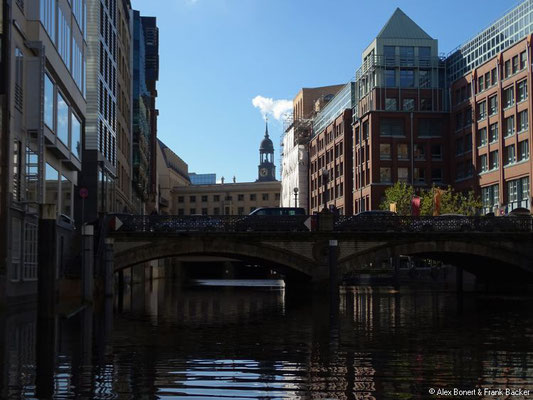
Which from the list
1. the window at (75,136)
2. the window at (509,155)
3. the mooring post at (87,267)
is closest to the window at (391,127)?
the window at (509,155)

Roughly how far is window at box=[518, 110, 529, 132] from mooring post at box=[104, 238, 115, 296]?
55.2 metres

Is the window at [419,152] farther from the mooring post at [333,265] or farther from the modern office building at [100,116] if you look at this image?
the mooring post at [333,265]

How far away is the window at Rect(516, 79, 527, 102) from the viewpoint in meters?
88.6

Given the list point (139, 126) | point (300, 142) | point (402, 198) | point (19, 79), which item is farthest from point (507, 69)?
point (300, 142)

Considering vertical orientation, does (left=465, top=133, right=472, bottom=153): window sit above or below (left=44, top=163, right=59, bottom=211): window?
above

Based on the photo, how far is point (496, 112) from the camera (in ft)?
316

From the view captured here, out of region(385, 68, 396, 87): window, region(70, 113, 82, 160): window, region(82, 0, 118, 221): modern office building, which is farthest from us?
region(385, 68, 396, 87): window

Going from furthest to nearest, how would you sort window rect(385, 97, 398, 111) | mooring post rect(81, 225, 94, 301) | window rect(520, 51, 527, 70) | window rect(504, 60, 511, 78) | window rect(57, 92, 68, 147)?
1. window rect(385, 97, 398, 111)
2. window rect(504, 60, 511, 78)
3. window rect(520, 51, 527, 70)
4. window rect(57, 92, 68, 147)
5. mooring post rect(81, 225, 94, 301)

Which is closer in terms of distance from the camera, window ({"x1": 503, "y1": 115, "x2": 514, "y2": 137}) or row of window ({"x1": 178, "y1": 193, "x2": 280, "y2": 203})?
window ({"x1": 503, "y1": 115, "x2": 514, "y2": 137})

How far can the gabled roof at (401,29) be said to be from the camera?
382ft

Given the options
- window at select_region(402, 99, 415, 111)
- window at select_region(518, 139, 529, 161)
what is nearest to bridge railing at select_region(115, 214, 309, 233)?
window at select_region(518, 139, 529, 161)

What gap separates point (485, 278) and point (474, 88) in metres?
41.6

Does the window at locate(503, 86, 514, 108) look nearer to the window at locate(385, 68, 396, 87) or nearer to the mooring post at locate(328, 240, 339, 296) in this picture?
the window at locate(385, 68, 396, 87)

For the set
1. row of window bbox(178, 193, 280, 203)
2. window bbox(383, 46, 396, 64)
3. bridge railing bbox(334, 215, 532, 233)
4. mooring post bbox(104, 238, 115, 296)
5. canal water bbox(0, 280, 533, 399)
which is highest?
window bbox(383, 46, 396, 64)
